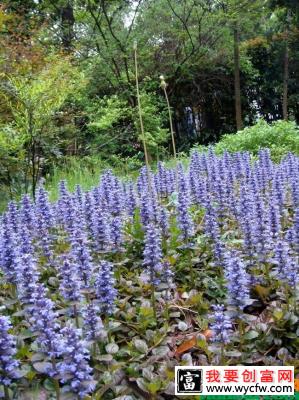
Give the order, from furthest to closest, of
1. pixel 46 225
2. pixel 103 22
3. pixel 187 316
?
pixel 103 22
pixel 46 225
pixel 187 316

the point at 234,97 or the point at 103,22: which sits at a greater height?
the point at 103,22

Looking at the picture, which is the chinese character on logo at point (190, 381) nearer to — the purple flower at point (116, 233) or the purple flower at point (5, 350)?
the purple flower at point (5, 350)

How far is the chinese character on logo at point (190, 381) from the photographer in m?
2.33

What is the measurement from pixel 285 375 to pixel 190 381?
0.44 metres

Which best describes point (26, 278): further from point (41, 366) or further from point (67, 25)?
point (67, 25)

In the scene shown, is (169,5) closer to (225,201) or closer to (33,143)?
(33,143)

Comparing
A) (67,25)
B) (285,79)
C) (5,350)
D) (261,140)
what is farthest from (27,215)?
(285,79)

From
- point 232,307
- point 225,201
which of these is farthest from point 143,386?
point 225,201

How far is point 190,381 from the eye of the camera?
92.0 inches

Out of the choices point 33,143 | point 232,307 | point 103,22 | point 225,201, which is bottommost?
point 232,307

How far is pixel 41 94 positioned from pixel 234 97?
41.3 feet

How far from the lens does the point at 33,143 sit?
7367 mm

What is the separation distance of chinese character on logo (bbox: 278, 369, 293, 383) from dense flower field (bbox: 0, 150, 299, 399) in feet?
0.77

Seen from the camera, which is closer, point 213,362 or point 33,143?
point 213,362
